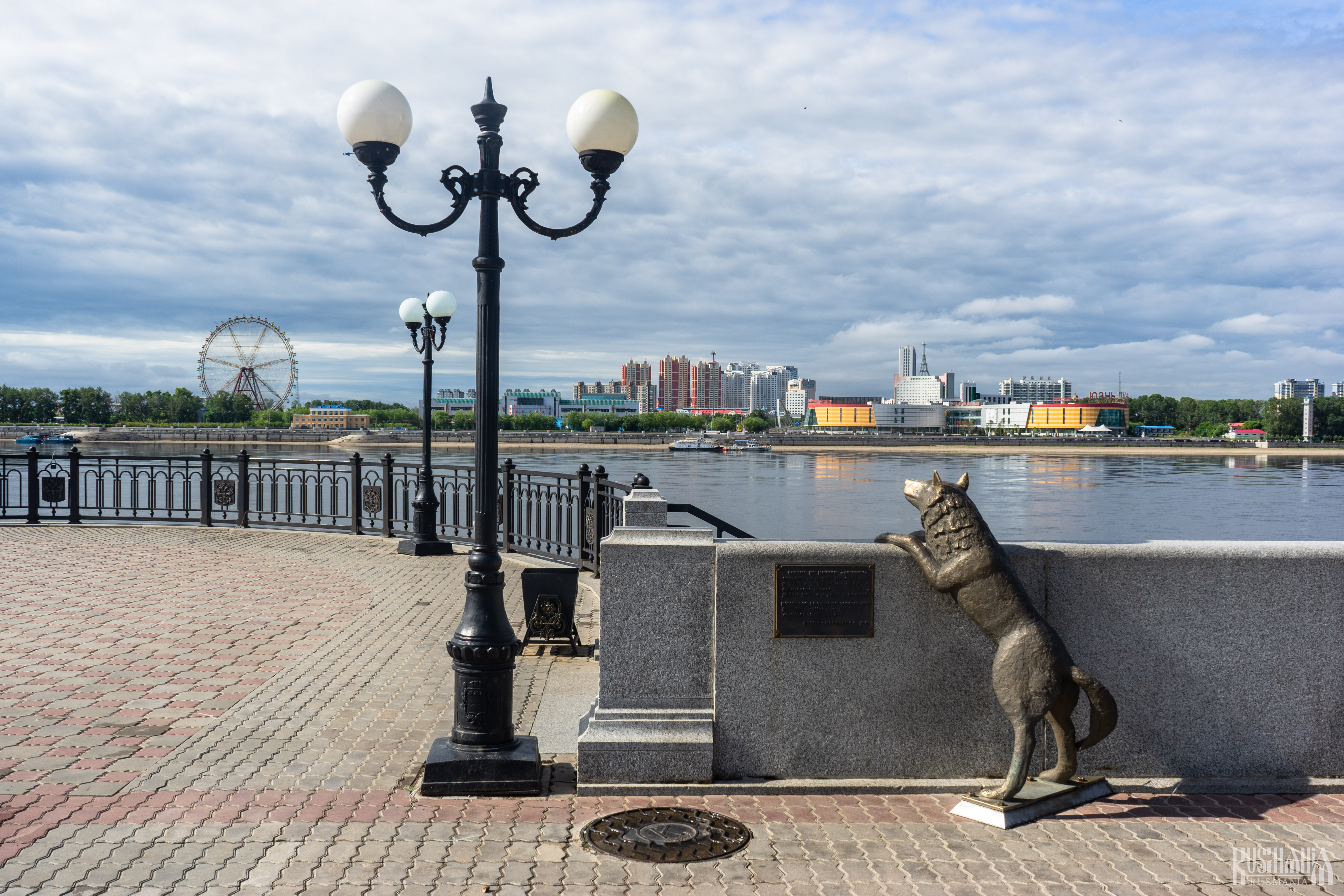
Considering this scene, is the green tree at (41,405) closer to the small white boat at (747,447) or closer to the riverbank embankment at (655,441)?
the riverbank embankment at (655,441)

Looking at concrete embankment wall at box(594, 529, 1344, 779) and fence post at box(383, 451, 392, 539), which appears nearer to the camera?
concrete embankment wall at box(594, 529, 1344, 779)

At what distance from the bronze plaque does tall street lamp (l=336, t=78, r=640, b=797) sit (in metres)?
1.51

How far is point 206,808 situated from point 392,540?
11.1 meters

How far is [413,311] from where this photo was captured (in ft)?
48.4

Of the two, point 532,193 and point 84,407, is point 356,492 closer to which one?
point 532,193

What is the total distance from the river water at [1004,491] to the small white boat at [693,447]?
6898 millimetres

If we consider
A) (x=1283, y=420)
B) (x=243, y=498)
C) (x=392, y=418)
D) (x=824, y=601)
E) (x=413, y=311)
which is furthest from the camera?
(x=1283, y=420)

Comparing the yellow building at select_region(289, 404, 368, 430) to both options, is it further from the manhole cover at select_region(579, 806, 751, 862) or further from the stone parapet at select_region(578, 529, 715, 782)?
the manhole cover at select_region(579, 806, 751, 862)

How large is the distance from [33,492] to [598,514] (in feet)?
40.6

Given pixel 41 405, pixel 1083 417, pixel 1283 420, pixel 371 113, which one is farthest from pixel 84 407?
pixel 1283 420

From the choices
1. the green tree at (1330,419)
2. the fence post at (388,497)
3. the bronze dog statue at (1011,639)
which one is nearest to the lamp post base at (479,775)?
the bronze dog statue at (1011,639)

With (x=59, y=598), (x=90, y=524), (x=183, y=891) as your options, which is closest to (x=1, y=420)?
(x=90, y=524)

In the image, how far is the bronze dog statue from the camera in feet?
13.9

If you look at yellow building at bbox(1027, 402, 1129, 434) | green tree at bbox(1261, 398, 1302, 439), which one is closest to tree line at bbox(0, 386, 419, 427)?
yellow building at bbox(1027, 402, 1129, 434)
